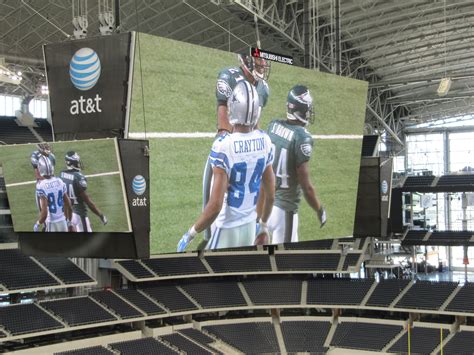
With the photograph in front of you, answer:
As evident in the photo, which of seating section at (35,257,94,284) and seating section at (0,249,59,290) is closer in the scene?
seating section at (0,249,59,290)

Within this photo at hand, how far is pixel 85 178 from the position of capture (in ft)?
36.3

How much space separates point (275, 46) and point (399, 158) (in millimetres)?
21333

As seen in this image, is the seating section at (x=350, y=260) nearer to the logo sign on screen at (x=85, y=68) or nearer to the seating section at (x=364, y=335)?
the seating section at (x=364, y=335)

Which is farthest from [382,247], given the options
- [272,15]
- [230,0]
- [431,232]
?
[230,0]

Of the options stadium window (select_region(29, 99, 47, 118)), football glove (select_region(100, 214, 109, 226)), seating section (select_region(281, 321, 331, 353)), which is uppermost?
stadium window (select_region(29, 99, 47, 118))

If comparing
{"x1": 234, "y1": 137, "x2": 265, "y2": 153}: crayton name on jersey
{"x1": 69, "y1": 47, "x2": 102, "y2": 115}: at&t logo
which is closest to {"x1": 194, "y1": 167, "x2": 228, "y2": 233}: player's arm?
{"x1": 234, "y1": 137, "x2": 265, "y2": 153}: crayton name on jersey

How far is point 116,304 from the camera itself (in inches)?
1033

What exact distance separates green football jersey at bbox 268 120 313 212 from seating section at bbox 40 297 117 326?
41.1 ft

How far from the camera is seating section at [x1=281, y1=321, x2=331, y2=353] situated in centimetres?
2744

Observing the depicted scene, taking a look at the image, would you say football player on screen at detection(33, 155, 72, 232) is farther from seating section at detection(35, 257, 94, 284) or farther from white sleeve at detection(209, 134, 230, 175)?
seating section at detection(35, 257, 94, 284)

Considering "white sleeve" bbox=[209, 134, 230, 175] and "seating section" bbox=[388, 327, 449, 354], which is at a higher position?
"white sleeve" bbox=[209, 134, 230, 175]

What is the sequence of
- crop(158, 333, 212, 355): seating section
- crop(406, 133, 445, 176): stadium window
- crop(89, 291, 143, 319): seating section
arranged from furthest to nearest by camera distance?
crop(406, 133, 445, 176): stadium window, crop(89, 291, 143, 319): seating section, crop(158, 333, 212, 355): seating section

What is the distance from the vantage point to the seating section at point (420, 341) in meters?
26.2

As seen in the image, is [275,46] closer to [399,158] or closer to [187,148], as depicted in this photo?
[187,148]
